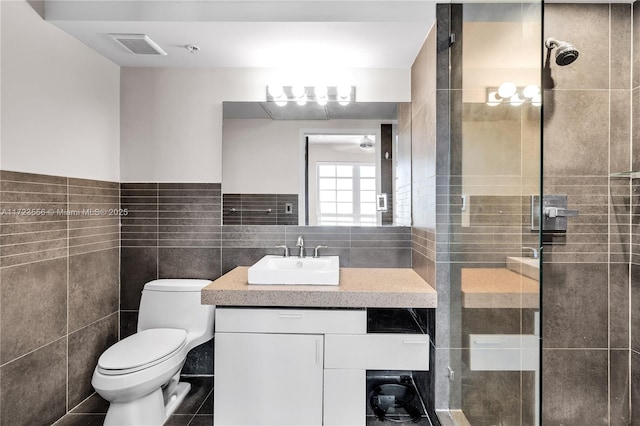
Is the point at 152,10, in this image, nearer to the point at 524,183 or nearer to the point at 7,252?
the point at 7,252

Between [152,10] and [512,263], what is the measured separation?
2.12m

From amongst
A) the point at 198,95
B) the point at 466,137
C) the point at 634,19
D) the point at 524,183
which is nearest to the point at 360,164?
the point at 466,137

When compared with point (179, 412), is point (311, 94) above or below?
above

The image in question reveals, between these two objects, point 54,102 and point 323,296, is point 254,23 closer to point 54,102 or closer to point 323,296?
point 54,102

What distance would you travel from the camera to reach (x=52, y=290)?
1945 millimetres

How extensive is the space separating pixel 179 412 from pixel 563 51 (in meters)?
2.88

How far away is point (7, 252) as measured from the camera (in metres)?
1.69

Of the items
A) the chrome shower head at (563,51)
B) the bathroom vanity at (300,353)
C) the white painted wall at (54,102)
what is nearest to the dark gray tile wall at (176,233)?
the white painted wall at (54,102)

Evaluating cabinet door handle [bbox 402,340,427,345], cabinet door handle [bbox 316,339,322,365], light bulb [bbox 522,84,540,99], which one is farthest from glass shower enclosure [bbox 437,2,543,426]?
cabinet door handle [bbox 316,339,322,365]

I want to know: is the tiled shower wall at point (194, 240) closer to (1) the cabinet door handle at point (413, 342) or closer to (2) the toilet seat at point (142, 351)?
(2) the toilet seat at point (142, 351)

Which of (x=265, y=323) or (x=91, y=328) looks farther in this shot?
(x=91, y=328)

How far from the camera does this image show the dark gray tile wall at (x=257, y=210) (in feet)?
8.27

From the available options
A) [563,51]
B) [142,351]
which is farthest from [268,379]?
[563,51]

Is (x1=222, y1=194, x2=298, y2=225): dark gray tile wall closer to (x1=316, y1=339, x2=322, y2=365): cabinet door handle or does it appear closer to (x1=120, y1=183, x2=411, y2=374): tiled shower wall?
(x1=120, y1=183, x2=411, y2=374): tiled shower wall
